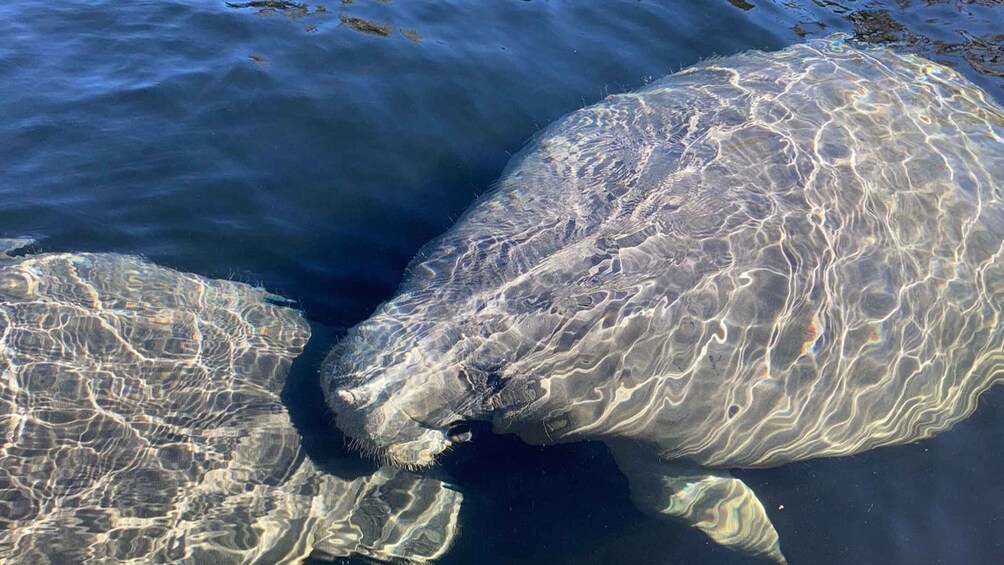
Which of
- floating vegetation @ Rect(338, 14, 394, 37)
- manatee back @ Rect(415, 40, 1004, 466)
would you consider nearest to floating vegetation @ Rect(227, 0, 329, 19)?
floating vegetation @ Rect(338, 14, 394, 37)

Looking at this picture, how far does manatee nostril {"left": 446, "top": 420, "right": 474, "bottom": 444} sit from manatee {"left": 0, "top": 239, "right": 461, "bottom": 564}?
14.5 inches

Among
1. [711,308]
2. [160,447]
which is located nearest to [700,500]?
[711,308]

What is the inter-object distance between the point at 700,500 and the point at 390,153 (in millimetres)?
4648

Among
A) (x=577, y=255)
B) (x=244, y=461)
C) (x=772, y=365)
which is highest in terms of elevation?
(x=577, y=255)

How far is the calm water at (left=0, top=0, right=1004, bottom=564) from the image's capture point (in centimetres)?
553

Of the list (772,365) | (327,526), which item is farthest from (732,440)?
(327,526)

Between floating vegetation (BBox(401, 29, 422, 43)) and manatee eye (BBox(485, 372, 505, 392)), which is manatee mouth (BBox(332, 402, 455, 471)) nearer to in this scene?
manatee eye (BBox(485, 372, 505, 392))

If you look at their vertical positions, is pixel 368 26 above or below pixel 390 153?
above

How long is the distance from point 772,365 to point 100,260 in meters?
5.16

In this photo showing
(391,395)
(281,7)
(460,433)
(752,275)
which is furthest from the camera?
(281,7)

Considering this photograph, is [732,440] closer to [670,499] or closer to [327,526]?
[670,499]

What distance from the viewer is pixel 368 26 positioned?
10078 mm

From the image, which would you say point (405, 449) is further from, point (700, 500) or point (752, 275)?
point (752, 275)

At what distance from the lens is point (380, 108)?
28.3ft
